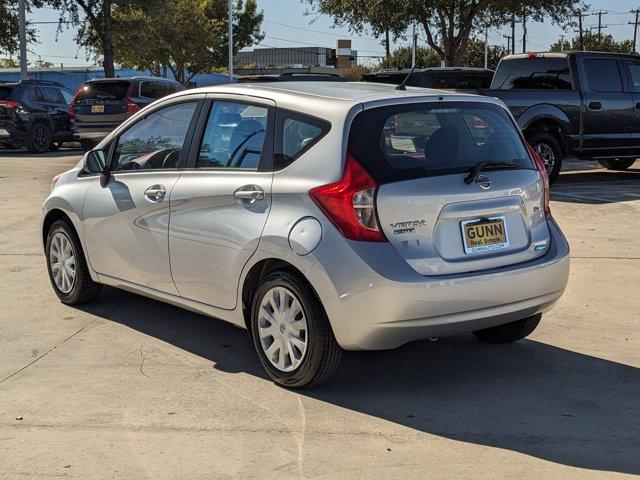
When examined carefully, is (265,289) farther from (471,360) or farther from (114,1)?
(114,1)

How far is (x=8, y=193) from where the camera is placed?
44.4ft

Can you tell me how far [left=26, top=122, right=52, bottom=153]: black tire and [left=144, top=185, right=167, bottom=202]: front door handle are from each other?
16677 millimetres

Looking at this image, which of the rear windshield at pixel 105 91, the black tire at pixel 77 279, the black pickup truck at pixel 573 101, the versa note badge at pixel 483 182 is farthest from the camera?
the rear windshield at pixel 105 91

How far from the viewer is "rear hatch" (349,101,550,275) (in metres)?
4.64

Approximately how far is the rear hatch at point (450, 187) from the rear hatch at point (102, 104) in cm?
1601

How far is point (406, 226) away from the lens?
4625 millimetres

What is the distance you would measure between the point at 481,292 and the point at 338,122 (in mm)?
1199

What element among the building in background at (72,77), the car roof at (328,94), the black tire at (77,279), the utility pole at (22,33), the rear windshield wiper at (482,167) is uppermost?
the utility pole at (22,33)

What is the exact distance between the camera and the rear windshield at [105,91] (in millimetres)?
20375

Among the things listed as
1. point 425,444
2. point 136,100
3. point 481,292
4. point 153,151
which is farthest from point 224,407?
point 136,100

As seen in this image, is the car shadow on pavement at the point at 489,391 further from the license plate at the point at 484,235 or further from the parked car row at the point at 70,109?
the parked car row at the point at 70,109

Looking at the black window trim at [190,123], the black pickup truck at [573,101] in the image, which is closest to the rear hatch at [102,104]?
the black pickup truck at [573,101]

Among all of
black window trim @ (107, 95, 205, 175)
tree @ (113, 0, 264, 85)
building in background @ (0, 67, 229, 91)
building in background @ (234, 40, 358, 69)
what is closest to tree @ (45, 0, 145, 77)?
tree @ (113, 0, 264, 85)

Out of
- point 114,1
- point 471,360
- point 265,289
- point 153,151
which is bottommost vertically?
point 471,360
